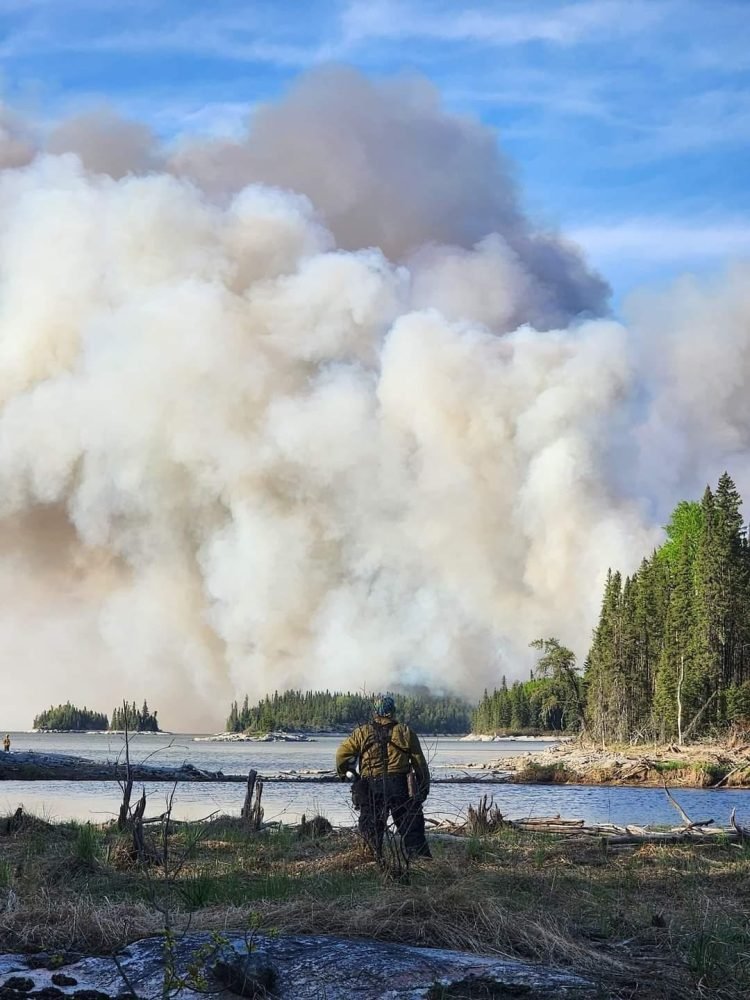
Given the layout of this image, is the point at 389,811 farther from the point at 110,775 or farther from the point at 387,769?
the point at 110,775

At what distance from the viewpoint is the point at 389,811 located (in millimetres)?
14055

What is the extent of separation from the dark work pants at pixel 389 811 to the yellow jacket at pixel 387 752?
14 centimetres

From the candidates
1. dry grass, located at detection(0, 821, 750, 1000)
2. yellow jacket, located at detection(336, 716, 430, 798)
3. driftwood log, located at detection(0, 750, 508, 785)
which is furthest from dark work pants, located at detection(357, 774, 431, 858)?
driftwood log, located at detection(0, 750, 508, 785)

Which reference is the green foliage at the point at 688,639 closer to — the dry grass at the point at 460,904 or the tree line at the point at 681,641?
the tree line at the point at 681,641

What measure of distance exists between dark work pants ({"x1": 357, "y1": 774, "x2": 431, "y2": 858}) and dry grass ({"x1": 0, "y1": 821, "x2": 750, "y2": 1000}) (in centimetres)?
40

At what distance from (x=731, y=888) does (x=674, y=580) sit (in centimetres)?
7985

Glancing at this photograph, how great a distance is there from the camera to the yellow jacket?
45.8ft

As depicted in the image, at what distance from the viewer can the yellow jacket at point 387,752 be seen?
1395cm

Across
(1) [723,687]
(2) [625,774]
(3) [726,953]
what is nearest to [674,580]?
(1) [723,687]

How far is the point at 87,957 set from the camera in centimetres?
755

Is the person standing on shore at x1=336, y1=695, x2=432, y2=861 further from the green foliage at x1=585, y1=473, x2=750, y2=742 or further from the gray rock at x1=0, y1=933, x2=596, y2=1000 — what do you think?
the green foliage at x1=585, y1=473, x2=750, y2=742

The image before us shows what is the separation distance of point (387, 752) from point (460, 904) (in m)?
4.87

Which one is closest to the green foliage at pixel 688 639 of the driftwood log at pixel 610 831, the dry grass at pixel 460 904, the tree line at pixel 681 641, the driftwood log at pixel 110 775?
the tree line at pixel 681 641

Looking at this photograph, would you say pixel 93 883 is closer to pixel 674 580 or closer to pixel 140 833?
pixel 140 833
